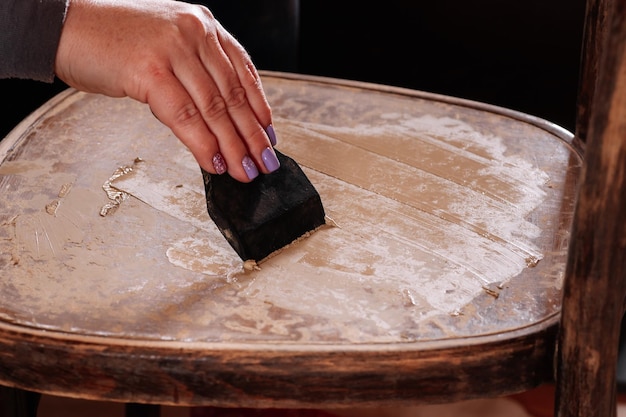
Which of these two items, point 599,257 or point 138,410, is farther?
point 138,410

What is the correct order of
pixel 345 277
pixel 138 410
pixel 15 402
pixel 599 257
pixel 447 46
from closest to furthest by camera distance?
pixel 599 257
pixel 345 277
pixel 15 402
pixel 138 410
pixel 447 46

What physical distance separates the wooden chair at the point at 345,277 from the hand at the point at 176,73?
0.28 feet

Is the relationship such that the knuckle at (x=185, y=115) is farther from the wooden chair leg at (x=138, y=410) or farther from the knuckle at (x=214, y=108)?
the wooden chair leg at (x=138, y=410)

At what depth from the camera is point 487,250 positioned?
0.70 m

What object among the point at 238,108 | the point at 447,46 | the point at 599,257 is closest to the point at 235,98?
the point at 238,108

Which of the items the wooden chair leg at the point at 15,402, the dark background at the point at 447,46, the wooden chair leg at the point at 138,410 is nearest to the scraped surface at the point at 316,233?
the wooden chair leg at the point at 15,402

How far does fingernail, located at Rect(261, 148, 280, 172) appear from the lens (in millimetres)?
706

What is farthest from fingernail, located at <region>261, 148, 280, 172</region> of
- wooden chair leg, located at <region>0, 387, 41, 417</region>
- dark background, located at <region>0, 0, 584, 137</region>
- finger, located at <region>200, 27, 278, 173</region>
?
dark background, located at <region>0, 0, 584, 137</region>

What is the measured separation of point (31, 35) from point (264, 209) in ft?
0.87

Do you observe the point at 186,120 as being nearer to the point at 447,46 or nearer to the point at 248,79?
the point at 248,79

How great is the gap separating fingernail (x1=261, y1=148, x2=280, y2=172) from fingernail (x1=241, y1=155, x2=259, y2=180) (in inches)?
0.5

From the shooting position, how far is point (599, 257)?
1.79 ft

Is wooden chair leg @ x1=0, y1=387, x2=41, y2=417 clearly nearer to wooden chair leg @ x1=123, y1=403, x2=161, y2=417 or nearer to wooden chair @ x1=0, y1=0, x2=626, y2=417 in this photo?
wooden chair @ x1=0, y1=0, x2=626, y2=417

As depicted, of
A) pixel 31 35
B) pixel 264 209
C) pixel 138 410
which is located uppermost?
pixel 31 35
